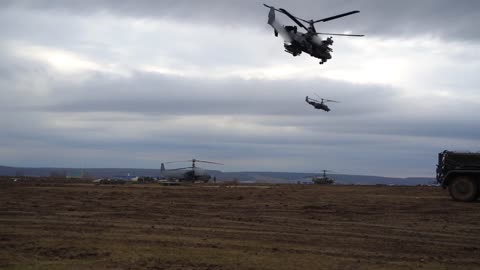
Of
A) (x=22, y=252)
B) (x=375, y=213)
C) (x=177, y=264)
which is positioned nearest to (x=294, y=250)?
(x=177, y=264)

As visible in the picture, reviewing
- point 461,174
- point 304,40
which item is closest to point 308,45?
point 304,40

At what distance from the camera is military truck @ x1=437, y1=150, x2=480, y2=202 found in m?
25.8

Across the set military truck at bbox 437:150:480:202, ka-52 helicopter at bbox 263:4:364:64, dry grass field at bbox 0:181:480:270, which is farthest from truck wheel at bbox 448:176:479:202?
ka-52 helicopter at bbox 263:4:364:64

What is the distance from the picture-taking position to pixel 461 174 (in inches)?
1024

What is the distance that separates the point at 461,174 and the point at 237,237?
49.8ft

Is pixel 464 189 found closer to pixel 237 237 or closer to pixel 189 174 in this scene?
pixel 237 237

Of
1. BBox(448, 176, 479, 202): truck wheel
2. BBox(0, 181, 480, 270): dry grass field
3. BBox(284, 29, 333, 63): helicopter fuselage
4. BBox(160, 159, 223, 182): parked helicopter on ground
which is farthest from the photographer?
BBox(160, 159, 223, 182): parked helicopter on ground

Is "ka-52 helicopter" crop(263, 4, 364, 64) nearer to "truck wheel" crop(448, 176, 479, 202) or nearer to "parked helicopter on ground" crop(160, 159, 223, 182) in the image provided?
"truck wheel" crop(448, 176, 479, 202)

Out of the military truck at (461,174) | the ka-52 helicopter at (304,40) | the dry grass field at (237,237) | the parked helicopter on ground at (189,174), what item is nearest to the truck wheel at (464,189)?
the military truck at (461,174)

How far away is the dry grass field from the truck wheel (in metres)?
2.22

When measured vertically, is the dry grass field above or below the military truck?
below

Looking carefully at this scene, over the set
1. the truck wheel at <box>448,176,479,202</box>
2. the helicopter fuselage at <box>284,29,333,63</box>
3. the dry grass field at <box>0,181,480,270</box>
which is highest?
the helicopter fuselage at <box>284,29,333,63</box>

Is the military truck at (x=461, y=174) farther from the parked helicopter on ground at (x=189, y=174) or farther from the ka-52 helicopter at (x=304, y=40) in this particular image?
the parked helicopter on ground at (x=189, y=174)

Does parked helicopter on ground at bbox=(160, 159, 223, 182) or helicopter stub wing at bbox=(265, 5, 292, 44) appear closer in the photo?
helicopter stub wing at bbox=(265, 5, 292, 44)
